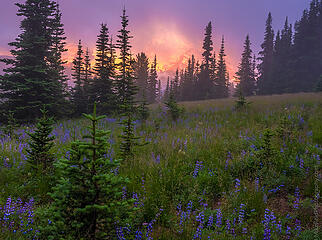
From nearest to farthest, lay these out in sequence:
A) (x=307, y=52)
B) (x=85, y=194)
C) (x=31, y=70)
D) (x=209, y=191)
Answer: (x=85, y=194) → (x=209, y=191) → (x=31, y=70) → (x=307, y=52)

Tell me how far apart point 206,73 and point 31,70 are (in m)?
40.6

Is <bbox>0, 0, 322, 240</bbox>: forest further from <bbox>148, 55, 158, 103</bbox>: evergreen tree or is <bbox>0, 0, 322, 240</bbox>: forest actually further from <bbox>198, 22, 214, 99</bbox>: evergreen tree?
<bbox>148, 55, 158, 103</bbox>: evergreen tree

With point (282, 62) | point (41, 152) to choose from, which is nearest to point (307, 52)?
point (282, 62)

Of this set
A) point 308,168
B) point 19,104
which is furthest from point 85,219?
point 19,104

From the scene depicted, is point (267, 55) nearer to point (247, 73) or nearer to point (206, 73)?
point (247, 73)

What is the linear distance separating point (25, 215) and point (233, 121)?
350 inches

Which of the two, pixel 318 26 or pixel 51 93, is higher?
pixel 318 26

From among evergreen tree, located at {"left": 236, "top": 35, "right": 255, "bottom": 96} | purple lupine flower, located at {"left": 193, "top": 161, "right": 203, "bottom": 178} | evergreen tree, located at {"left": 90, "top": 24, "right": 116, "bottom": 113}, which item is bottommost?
purple lupine flower, located at {"left": 193, "top": 161, "right": 203, "bottom": 178}

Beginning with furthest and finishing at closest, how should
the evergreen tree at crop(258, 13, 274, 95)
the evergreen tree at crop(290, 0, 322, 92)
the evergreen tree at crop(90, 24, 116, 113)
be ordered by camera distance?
the evergreen tree at crop(258, 13, 274, 95) → the evergreen tree at crop(290, 0, 322, 92) → the evergreen tree at crop(90, 24, 116, 113)

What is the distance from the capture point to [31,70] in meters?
15.2

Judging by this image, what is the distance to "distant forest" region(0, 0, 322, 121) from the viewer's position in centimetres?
1495

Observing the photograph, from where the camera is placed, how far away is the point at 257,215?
3240 millimetres

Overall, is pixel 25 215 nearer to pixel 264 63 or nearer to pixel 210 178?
pixel 210 178

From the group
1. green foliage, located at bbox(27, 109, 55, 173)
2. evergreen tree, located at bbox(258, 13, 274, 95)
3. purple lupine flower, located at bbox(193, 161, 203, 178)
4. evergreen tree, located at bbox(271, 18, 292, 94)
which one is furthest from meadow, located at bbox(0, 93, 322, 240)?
evergreen tree, located at bbox(258, 13, 274, 95)
